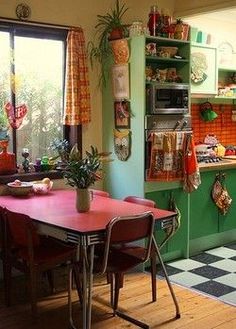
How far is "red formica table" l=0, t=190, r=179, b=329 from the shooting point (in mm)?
2791

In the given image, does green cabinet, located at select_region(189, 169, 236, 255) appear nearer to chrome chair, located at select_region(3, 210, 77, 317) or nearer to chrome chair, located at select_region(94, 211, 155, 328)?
chrome chair, located at select_region(94, 211, 155, 328)

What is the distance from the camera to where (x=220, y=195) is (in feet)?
15.9

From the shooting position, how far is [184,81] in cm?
453

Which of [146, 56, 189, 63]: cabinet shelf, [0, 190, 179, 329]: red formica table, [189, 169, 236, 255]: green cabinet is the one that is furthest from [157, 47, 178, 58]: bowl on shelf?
[0, 190, 179, 329]: red formica table

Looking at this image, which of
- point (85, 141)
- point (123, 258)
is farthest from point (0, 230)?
point (85, 141)

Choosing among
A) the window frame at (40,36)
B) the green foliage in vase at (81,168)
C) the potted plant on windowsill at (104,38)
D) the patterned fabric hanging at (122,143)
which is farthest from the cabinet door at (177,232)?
the green foliage in vase at (81,168)

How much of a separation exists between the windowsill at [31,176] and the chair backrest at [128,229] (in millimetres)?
1419

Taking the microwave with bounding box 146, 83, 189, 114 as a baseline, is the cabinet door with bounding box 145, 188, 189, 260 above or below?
below

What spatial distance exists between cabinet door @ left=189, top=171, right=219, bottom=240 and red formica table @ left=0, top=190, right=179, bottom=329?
1.22 meters

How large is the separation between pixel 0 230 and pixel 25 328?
78cm

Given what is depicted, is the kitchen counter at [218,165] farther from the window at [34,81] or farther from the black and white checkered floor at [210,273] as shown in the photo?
the window at [34,81]

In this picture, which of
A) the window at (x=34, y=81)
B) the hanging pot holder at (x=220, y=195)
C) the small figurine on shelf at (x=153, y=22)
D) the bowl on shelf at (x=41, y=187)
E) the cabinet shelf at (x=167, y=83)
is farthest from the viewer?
the hanging pot holder at (x=220, y=195)

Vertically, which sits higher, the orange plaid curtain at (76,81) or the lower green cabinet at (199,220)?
the orange plaid curtain at (76,81)

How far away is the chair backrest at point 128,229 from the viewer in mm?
2803
